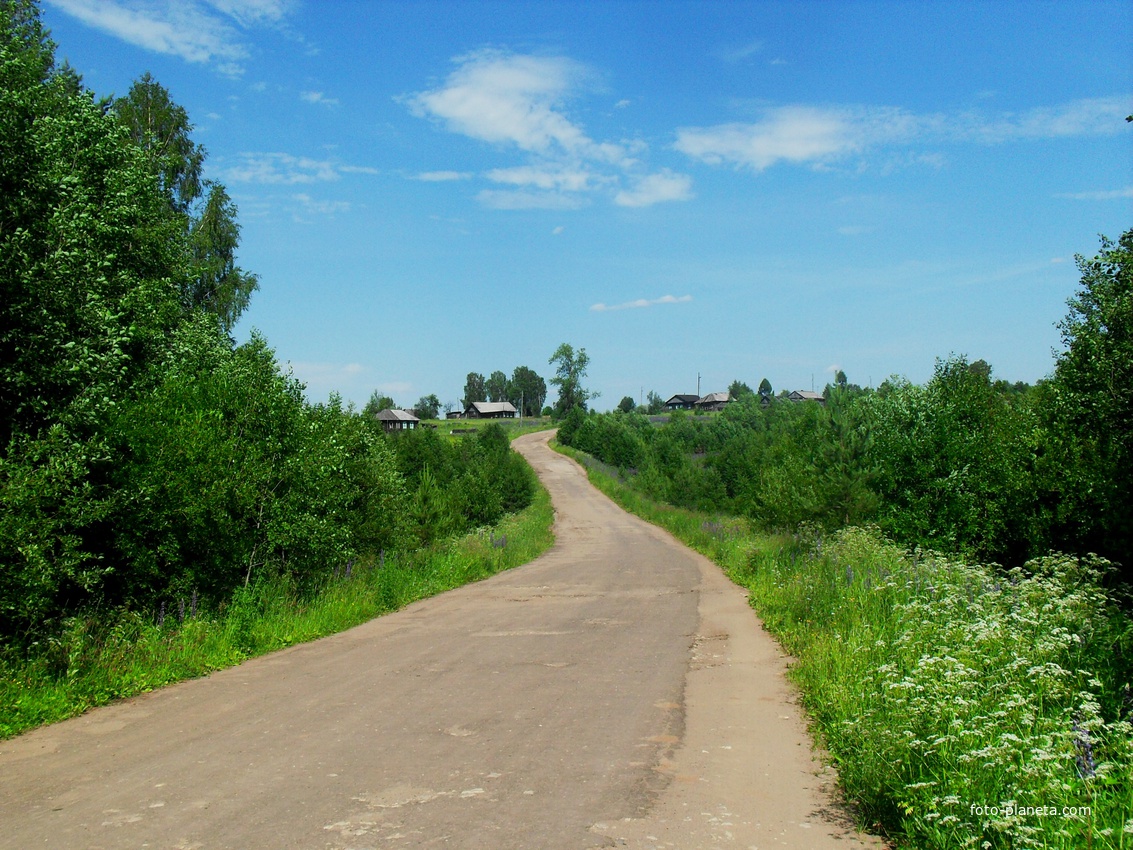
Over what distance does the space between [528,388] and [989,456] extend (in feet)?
485

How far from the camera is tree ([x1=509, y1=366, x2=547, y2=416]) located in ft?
523

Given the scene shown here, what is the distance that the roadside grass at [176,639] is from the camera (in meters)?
6.98

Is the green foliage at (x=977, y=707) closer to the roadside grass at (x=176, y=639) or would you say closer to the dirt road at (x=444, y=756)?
the dirt road at (x=444, y=756)

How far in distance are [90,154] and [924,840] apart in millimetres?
13900

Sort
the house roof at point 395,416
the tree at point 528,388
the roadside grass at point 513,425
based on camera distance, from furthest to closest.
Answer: the tree at point 528,388 < the house roof at point 395,416 < the roadside grass at point 513,425

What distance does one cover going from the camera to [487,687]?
787 centimetres

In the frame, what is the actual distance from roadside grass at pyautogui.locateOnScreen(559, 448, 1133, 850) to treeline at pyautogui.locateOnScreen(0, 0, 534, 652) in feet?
23.5

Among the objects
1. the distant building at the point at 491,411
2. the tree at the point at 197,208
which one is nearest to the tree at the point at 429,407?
the distant building at the point at 491,411

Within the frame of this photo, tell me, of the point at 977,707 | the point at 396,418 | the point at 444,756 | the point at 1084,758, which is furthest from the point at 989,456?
the point at 396,418

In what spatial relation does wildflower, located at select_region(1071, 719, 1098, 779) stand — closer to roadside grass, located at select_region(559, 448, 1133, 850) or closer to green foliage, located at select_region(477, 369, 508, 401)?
roadside grass, located at select_region(559, 448, 1133, 850)

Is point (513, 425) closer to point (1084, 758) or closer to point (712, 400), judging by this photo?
point (712, 400)

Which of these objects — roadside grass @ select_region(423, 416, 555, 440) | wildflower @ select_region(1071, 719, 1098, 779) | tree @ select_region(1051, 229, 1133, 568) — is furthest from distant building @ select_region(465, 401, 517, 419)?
wildflower @ select_region(1071, 719, 1098, 779)

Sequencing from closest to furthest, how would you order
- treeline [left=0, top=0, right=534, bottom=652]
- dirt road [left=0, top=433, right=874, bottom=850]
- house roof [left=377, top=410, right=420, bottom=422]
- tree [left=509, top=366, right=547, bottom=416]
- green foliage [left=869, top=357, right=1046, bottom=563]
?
dirt road [left=0, top=433, right=874, bottom=850] → treeline [left=0, top=0, right=534, bottom=652] → green foliage [left=869, top=357, right=1046, bottom=563] → house roof [left=377, top=410, right=420, bottom=422] → tree [left=509, top=366, right=547, bottom=416]

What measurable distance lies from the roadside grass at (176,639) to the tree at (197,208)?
1708 cm
